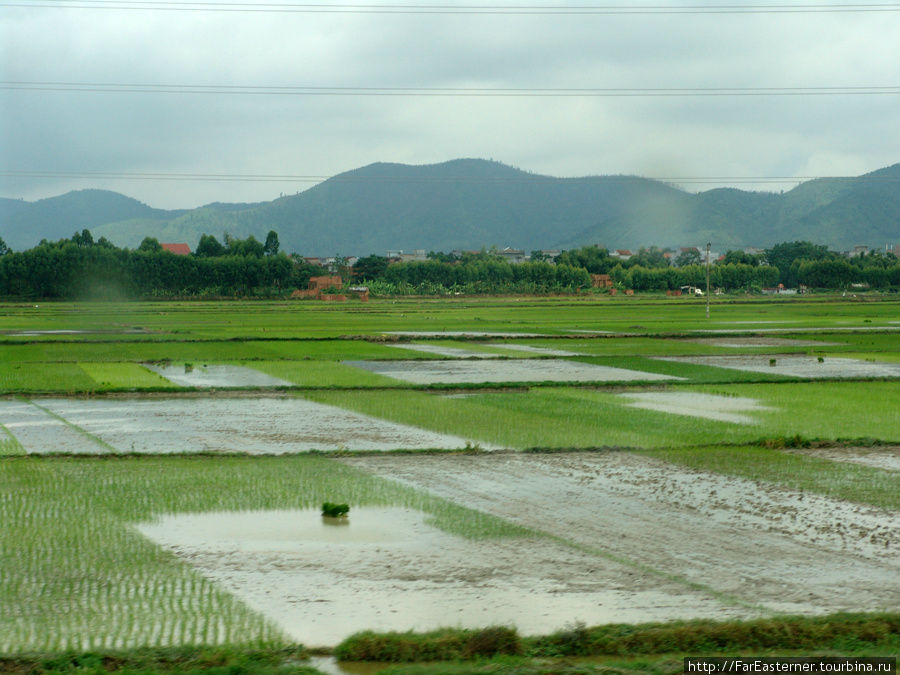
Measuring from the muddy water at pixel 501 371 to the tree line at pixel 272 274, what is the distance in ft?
324

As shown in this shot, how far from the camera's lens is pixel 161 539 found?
10.2 metres

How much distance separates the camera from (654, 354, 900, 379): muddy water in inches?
1187

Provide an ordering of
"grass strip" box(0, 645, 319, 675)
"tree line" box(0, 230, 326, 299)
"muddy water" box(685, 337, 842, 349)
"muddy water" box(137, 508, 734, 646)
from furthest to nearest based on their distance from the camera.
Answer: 1. "tree line" box(0, 230, 326, 299)
2. "muddy water" box(685, 337, 842, 349)
3. "muddy water" box(137, 508, 734, 646)
4. "grass strip" box(0, 645, 319, 675)

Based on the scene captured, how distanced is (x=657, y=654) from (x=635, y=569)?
2256 millimetres

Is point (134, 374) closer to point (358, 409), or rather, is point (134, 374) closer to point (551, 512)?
point (358, 409)

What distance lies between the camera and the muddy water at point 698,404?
20.6m

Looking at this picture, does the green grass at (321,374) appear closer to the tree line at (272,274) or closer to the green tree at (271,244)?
the tree line at (272,274)

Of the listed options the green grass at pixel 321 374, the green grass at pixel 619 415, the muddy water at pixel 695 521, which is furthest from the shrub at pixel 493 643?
the green grass at pixel 321 374

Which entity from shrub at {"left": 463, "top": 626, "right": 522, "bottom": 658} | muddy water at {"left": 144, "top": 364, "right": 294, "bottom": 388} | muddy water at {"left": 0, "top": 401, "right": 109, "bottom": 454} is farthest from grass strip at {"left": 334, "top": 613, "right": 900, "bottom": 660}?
muddy water at {"left": 144, "top": 364, "right": 294, "bottom": 388}

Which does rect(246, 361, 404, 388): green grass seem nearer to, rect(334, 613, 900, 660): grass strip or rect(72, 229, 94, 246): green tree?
rect(334, 613, 900, 660): grass strip

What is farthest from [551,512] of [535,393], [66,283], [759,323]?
[66,283]

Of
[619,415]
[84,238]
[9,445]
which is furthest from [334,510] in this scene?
[84,238]

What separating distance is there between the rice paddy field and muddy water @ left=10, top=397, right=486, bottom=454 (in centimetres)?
12

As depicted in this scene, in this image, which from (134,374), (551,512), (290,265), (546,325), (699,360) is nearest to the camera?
(551,512)
